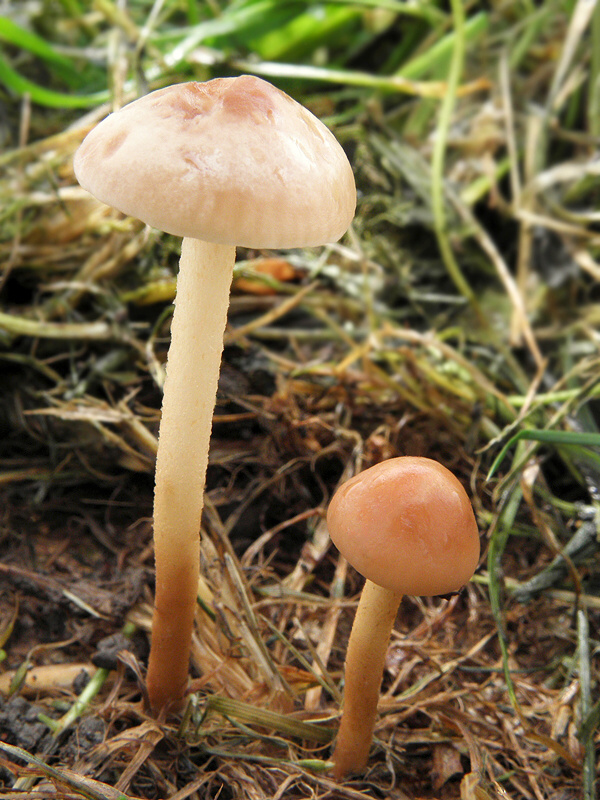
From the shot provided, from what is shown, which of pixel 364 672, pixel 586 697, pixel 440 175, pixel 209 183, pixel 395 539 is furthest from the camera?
pixel 440 175

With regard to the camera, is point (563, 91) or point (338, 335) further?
point (563, 91)

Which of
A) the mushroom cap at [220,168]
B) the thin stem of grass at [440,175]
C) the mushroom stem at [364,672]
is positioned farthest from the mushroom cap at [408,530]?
the thin stem of grass at [440,175]

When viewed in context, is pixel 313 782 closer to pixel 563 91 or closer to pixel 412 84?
pixel 412 84

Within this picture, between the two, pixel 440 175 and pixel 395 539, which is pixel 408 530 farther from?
pixel 440 175

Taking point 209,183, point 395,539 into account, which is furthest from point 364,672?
point 209,183

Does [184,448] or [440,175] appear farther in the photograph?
[440,175]

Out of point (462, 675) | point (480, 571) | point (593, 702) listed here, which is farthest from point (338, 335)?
point (593, 702)
